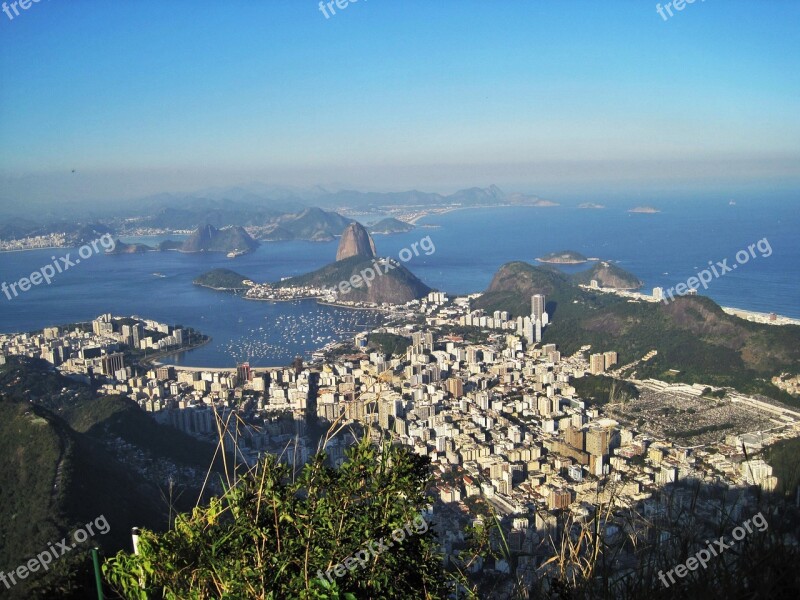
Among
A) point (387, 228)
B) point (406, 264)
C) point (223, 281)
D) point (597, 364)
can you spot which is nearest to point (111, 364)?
point (597, 364)

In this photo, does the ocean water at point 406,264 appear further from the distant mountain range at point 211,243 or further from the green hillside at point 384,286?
the green hillside at point 384,286

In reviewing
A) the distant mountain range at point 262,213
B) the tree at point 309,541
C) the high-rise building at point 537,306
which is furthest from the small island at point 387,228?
the tree at point 309,541

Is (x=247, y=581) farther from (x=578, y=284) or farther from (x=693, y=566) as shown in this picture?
(x=578, y=284)

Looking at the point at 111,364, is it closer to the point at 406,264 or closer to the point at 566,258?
the point at 406,264

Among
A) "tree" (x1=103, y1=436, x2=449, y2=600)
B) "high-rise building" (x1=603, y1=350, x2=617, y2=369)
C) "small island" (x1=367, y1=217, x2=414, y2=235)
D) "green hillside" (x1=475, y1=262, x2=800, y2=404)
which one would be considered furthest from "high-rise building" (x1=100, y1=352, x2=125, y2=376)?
"small island" (x1=367, y1=217, x2=414, y2=235)

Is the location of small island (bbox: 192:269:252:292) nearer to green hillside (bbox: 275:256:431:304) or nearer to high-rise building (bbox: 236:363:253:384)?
green hillside (bbox: 275:256:431:304)

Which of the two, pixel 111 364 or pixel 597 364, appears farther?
pixel 111 364

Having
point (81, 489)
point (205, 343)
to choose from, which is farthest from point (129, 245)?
point (81, 489)
